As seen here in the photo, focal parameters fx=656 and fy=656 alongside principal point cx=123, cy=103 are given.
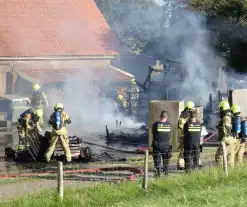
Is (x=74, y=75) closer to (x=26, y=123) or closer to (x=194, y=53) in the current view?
(x=194, y=53)

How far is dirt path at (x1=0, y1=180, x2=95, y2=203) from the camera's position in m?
12.7

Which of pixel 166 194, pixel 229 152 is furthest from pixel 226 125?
pixel 166 194

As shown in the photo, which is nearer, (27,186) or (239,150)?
(27,186)

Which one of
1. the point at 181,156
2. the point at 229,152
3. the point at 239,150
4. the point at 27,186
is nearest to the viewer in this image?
the point at 27,186

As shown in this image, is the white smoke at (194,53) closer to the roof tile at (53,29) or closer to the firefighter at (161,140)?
the roof tile at (53,29)

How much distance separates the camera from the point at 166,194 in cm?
1206

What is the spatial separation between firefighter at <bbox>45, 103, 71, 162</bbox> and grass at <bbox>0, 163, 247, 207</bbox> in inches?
171

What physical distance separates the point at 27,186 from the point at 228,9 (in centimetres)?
2310

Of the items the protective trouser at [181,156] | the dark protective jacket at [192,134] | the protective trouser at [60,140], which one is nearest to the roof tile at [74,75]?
the protective trouser at [60,140]

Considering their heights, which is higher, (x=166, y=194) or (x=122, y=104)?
(x=122, y=104)

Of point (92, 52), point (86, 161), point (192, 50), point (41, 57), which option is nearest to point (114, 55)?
point (92, 52)

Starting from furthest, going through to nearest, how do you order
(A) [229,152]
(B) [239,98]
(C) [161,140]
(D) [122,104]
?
(D) [122,104]
(B) [239,98]
(A) [229,152]
(C) [161,140]

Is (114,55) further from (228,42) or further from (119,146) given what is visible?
(119,146)

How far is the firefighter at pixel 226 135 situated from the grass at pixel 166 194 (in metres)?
1.46
